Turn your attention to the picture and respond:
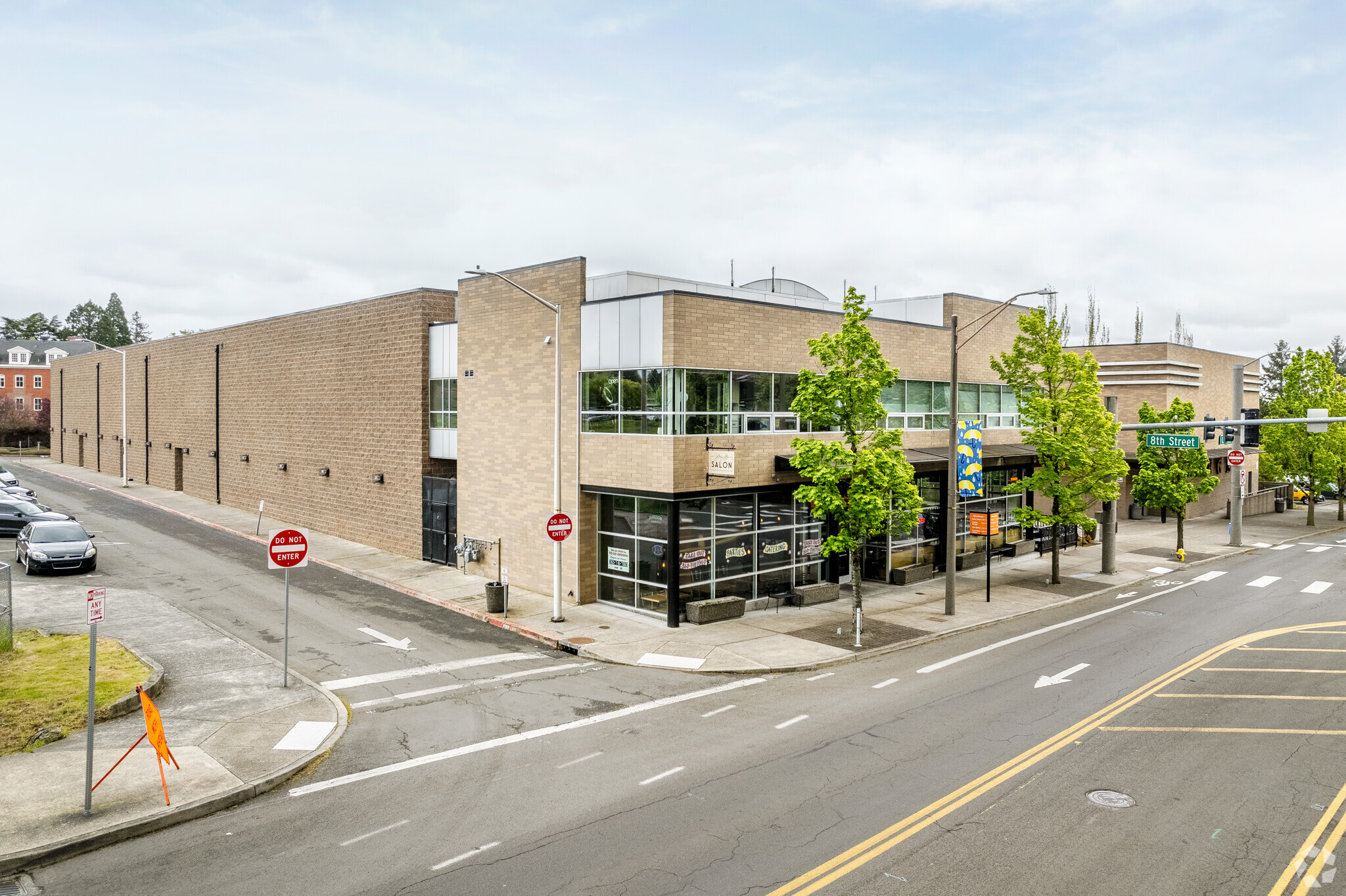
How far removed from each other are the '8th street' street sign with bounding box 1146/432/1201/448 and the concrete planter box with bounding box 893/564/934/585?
9998 mm

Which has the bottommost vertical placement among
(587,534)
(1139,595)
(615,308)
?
(1139,595)

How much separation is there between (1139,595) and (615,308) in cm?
1869

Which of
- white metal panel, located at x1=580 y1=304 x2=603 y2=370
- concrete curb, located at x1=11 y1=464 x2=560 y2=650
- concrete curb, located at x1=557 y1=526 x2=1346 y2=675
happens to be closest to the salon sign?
white metal panel, located at x1=580 y1=304 x2=603 y2=370

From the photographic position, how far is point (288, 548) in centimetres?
1530

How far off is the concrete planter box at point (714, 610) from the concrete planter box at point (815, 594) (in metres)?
2.04

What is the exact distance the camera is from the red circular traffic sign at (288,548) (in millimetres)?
15117

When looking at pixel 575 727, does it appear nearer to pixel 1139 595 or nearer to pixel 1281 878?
pixel 1281 878

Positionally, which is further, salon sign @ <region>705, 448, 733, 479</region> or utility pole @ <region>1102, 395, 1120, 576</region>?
utility pole @ <region>1102, 395, 1120, 576</region>

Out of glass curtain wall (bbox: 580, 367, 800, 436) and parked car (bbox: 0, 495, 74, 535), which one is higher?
glass curtain wall (bbox: 580, 367, 800, 436)

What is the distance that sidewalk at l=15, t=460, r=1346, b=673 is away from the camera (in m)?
17.9

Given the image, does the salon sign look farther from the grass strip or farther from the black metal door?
the grass strip

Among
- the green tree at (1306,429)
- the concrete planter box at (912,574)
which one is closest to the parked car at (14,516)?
the concrete planter box at (912,574)

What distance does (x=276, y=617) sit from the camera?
20.1 metres

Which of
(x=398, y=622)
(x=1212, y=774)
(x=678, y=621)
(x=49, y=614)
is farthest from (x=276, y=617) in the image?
(x=1212, y=774)
